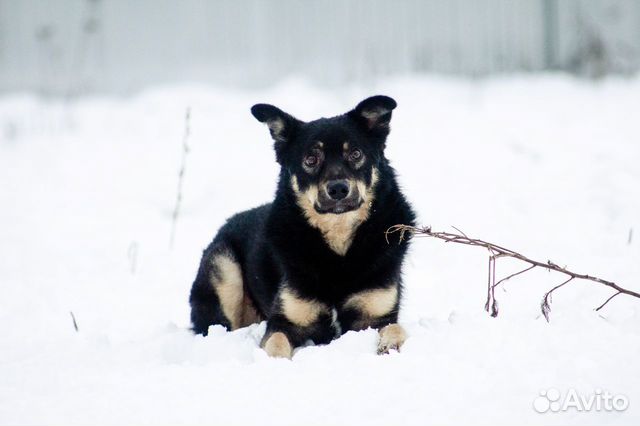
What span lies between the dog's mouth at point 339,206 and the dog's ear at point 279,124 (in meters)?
0.67

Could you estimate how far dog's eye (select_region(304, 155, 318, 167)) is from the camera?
431 centimetres

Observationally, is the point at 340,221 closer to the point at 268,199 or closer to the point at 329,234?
the point at 329,234

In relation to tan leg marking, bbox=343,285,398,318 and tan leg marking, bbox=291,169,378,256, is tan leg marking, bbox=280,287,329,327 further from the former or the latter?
tan leg marking, bbox=291,169,378,256

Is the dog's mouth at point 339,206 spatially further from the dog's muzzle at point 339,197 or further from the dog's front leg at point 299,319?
the dog's front leg at point 299,319

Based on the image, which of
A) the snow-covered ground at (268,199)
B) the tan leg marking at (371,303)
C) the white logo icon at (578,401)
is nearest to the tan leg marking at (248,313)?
the snow-covered ground at (268,199)

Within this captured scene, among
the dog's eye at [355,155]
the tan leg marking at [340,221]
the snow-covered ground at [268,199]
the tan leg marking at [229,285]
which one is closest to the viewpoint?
the snow-covered ground at [268,199]

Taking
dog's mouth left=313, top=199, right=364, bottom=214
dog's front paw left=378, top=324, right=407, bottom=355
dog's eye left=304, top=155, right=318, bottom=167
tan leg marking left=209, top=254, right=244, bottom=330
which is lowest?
tan leg marking left=209, top=254, right=244, bottom=330

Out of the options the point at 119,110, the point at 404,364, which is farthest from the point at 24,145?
the point at 404,364

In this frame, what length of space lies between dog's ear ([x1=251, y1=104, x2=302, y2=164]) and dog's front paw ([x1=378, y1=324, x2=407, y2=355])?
5.11 ft

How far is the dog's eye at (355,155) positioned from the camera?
429 centimetres

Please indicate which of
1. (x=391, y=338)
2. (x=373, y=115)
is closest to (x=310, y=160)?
(x=373, y=115)

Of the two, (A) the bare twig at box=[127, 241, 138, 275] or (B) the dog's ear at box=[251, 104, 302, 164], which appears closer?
(B) the dog's ear at box=[251, 104, 302, 164]

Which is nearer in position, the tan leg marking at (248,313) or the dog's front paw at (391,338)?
the dog's front paw at (391,338)

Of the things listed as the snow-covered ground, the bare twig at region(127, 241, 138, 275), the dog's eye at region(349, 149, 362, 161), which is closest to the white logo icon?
the snow-covered ground
